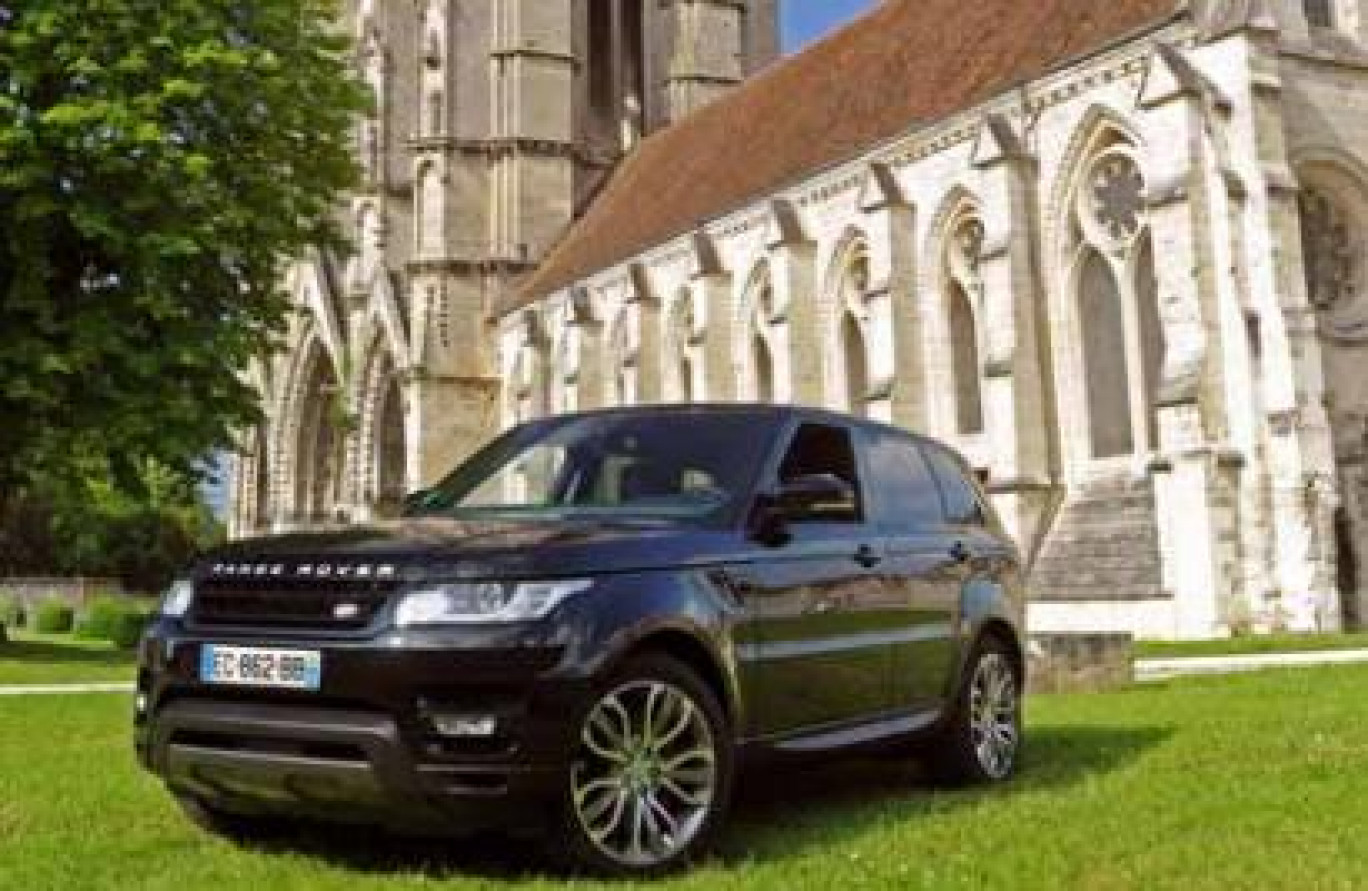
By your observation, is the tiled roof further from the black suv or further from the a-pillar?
the black suv

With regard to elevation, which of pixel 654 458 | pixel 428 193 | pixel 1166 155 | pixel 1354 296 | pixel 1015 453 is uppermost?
pixel 428 193

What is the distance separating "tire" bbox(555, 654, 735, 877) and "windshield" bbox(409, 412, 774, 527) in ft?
2.40

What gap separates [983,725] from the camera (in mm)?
6496

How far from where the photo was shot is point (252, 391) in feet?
62.1

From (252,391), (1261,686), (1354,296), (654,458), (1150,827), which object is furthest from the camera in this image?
(1354,296)

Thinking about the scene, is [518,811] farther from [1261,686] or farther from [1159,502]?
[1159,502]

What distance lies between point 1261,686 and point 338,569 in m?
8.39

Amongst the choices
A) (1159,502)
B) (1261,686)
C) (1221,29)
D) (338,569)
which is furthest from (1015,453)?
(338,569)

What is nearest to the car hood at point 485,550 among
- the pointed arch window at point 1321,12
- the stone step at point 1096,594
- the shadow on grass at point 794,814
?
the shadow on grass at point 794,814

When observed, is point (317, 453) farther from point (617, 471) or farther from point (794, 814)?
point (794, 814)

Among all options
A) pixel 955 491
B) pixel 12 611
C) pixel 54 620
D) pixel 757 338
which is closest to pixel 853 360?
pixel 757 338

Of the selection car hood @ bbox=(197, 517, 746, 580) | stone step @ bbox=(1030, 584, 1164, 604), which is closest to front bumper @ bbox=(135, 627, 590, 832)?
car hood @ bbox=(197, 517, 746, 580)

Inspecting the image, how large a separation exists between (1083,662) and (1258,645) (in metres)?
5.83

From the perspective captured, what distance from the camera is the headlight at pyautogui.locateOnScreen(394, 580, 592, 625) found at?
4332mm
